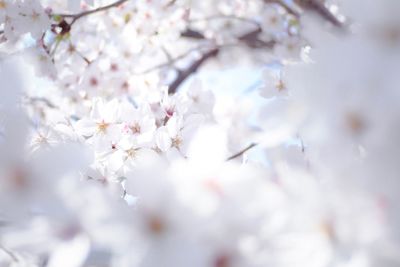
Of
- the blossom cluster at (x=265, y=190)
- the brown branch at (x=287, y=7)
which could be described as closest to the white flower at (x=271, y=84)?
the blossom cluster at (x=265, y=190)

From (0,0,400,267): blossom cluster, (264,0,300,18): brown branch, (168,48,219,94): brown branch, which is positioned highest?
(0,0,400,267): blossom cluster

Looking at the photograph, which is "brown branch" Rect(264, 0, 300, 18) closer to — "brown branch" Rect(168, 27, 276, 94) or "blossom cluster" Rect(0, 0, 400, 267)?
"brown branch" Rect(168, 27, 276, 94)

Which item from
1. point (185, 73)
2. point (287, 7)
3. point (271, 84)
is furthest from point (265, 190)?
point (185, 73)

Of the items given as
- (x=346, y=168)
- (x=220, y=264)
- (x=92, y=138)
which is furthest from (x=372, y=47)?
(x=92, y=138)

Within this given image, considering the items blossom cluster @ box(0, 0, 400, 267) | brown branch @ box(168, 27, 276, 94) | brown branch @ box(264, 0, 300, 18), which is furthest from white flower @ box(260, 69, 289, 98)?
brown branch @ box(168, 27, 276, 94)

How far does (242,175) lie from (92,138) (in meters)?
0.66

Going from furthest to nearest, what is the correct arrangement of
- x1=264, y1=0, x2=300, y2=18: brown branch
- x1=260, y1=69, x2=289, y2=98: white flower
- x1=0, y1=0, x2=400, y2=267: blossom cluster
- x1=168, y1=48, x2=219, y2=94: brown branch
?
1. x1=168, y1=48, x2=219, y2=94: brown branch
2. x1=264, y1=0, x2=300, y2=18: brown branch
3. x1=260, y1=69, x2=289, y2=98: white flower
4. x1=0, y1=0, x2=400, y2=267: blossom cluster

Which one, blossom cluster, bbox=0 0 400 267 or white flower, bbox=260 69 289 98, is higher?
blossom cluster, bbox=0 0 400 267

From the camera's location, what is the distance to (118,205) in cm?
35

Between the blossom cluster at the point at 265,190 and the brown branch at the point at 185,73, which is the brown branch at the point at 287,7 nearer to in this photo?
the brown branch at the point at 185,73

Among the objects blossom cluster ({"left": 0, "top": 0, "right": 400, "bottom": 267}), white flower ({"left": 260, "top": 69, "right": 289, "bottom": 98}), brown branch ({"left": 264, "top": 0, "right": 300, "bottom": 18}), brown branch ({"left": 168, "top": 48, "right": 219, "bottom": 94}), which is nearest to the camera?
blossom cluster ({"left": 0, "top": 0, "right": 400, "bottom": 267})

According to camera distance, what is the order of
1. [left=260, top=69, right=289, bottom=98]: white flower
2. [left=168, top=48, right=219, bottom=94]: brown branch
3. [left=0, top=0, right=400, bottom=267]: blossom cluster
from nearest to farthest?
[left=0, top=0, right=400, bottom=267]: blossom cluster, [left=260, top=69, right=289, bottom=98]: white flower, [left=168, top=48, right=219, bottom=94]: brown branch

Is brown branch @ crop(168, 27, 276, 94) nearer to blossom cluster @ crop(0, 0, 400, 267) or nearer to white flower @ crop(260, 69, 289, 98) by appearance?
white flower @ crop(260, 69, 289, 98)

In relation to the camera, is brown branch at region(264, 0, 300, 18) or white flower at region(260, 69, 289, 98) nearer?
white flower at region(260, 69, 289, 98)
